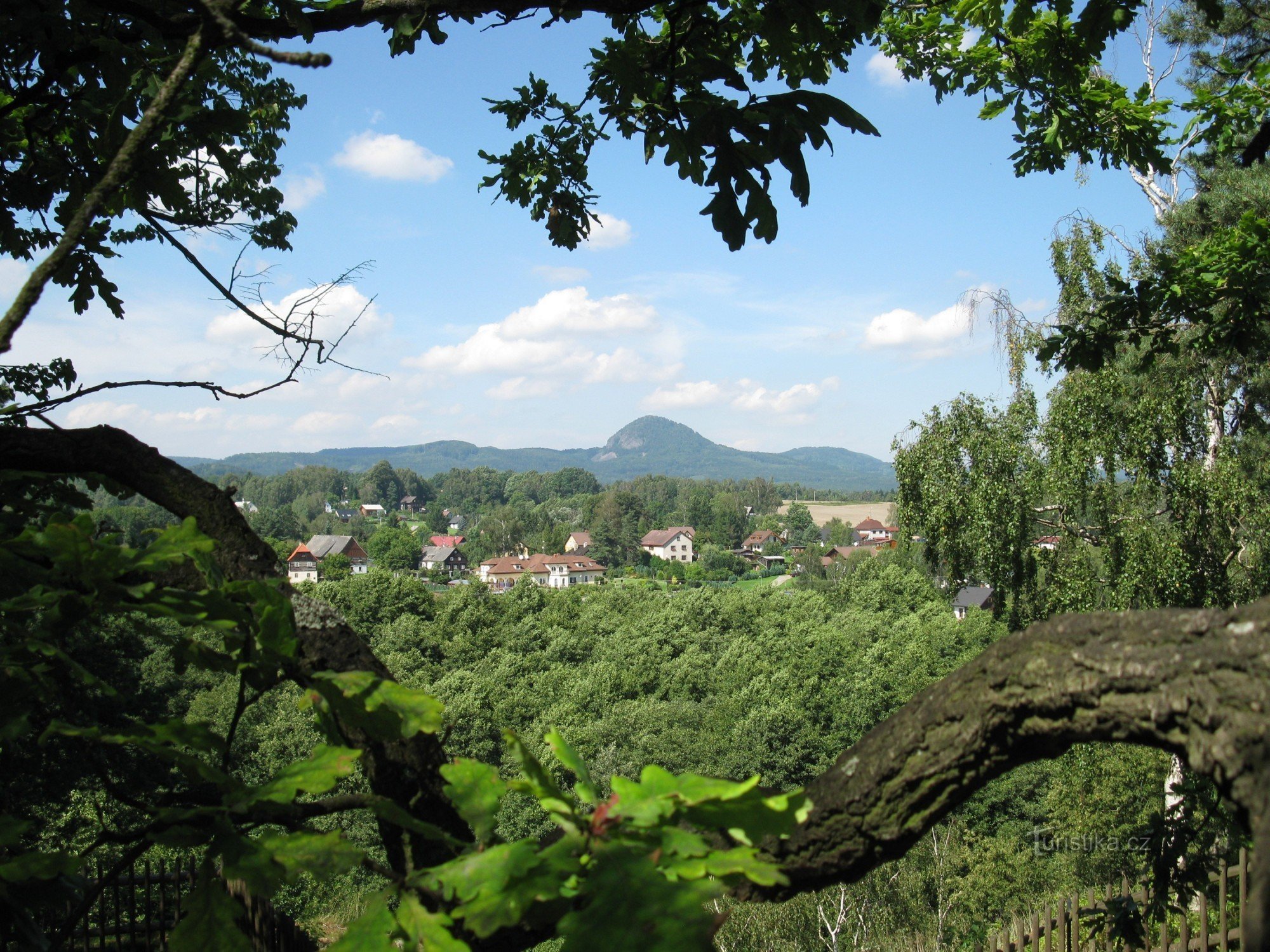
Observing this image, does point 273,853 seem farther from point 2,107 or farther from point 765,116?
point 765,116

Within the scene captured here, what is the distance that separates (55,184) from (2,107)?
1173 millimetres

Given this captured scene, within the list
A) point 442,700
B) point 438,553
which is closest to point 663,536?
point 438,553

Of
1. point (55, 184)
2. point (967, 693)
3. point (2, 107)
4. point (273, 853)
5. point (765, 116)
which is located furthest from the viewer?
point (55, 184)

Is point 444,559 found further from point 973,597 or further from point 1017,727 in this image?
point 1017,727

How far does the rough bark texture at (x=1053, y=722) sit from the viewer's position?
32.1 inches

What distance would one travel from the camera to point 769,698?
80.6 ft

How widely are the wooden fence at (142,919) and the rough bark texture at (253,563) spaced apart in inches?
10.7

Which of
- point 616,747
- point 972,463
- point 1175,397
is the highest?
point 1175,397

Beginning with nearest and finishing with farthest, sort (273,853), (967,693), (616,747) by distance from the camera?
(273,853)
(967,693)
(616,747)

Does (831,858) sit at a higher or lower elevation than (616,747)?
higher

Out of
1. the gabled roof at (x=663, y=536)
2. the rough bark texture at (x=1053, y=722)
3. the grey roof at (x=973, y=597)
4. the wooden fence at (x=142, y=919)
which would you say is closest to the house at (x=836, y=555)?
the gabled roof at (x=663, y=536)

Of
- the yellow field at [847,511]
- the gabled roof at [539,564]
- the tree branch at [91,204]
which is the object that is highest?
the tree branch at [91,204]

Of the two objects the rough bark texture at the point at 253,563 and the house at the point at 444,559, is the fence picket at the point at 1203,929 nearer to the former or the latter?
the rough bark texture at the point at 253,563

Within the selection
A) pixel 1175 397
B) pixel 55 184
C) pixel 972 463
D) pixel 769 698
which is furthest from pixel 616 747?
pixel 55 184
